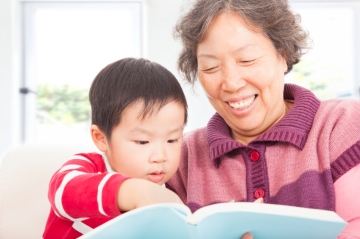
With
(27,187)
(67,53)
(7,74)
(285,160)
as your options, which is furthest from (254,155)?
(67,53)

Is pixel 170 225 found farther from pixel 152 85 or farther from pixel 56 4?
pixel 56 4

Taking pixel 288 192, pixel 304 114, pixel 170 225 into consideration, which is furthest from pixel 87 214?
pixel 304 114

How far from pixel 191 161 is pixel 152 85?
15.4 inches

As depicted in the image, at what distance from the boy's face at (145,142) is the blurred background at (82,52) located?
3.95 m

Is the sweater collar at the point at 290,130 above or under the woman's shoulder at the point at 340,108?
under

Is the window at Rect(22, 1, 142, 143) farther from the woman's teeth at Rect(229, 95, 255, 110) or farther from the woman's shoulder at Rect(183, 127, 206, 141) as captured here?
the woman's teeth at Rect(229, 95, 255, 110)

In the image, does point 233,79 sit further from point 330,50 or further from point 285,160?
point 330,50

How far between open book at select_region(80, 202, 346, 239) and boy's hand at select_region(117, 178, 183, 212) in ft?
0.19

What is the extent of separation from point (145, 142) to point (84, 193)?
1.04 feet

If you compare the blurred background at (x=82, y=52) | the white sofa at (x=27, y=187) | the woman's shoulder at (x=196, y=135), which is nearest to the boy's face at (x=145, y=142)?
the woman's shoulder at (x=196, y=135)

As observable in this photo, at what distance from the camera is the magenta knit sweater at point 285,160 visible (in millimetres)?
1375

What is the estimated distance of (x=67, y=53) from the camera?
549 cm

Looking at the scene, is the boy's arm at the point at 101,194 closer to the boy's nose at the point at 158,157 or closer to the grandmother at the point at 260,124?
the boy's nose at the point at 158,157

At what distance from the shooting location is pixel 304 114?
4.99ft
